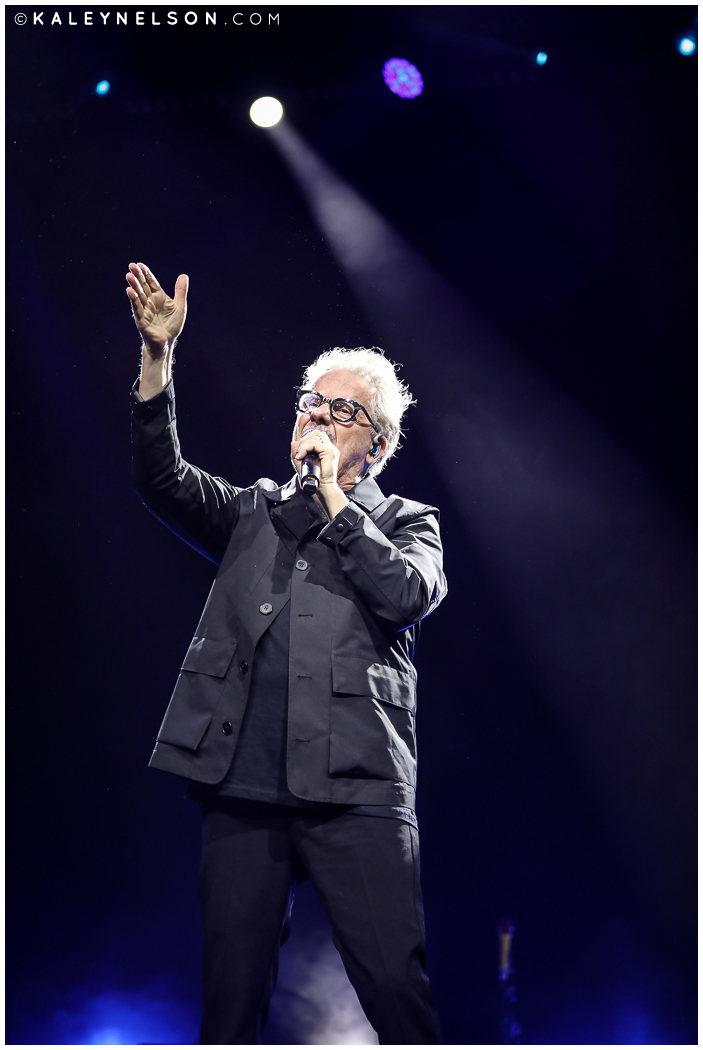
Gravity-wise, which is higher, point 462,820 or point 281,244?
point 281,244

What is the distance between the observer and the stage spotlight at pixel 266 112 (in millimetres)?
3602

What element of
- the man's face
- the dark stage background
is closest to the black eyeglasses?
the man's face


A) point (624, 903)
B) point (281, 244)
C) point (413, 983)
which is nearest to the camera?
point (413, 983)

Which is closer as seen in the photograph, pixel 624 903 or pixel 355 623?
pixel 355 623

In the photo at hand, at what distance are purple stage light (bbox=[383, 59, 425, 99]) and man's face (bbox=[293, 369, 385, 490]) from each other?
2012mm

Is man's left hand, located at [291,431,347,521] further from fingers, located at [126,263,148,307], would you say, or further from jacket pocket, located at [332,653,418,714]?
fingers, located at [126,263,148,307]

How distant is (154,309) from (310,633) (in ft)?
2.75

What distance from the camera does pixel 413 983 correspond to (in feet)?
5.33

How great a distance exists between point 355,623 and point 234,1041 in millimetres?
868

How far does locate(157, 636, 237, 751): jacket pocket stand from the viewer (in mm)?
1790

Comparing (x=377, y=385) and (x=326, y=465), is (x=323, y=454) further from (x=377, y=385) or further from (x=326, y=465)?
(x=377, y=385)

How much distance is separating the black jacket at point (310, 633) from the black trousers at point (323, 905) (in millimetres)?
106

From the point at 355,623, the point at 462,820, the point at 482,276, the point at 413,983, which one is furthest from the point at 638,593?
the point at 413,983

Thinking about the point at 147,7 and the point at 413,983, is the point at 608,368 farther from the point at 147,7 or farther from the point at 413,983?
the point at 413,983
